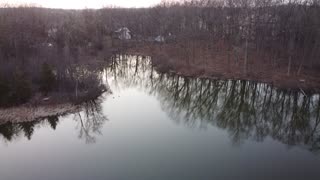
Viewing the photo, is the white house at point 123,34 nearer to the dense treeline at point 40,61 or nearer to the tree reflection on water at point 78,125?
the dense treeline at point 40,61

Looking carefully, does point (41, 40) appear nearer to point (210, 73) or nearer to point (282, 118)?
point (210, 73)

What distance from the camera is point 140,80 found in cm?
3262

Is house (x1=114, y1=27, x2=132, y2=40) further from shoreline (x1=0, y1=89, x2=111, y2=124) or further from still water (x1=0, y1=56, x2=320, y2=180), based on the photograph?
shoreline (x1=0, y1=89, x2=111, y2=124)

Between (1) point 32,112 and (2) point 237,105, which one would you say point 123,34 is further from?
(1) point 32,112

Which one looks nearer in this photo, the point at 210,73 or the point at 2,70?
the point at 2,70

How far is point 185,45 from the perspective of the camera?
4284 cm

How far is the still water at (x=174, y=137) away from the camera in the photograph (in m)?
15.3

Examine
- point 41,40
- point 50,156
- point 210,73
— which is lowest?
point 50,156

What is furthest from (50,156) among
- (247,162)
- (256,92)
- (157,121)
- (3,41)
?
(3,41)

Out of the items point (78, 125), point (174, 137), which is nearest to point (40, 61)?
point (78, 125)

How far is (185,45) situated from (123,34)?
1687cm

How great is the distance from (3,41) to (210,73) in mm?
24106

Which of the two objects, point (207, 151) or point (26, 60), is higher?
point (26, 60)

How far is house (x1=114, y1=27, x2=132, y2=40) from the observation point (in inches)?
2184
